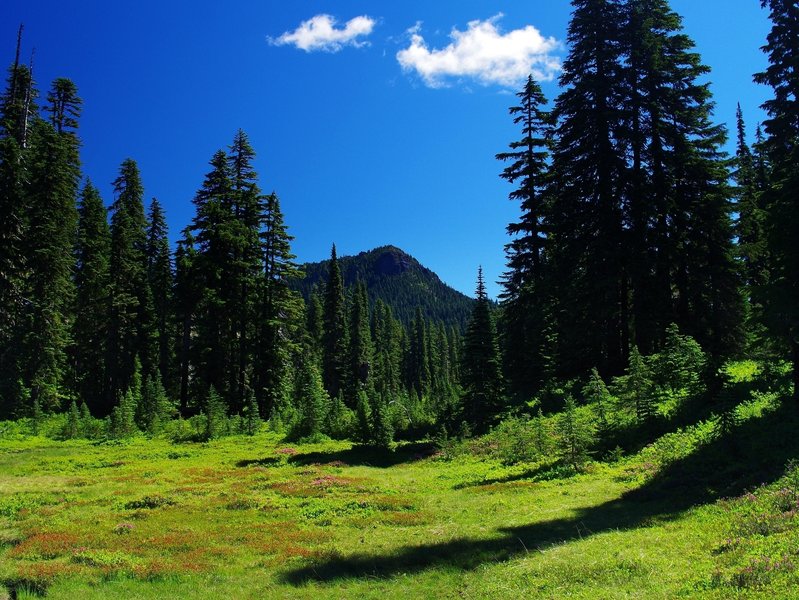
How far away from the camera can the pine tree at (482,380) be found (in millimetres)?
26141

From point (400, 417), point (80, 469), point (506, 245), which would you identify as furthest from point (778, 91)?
point (80, 469)

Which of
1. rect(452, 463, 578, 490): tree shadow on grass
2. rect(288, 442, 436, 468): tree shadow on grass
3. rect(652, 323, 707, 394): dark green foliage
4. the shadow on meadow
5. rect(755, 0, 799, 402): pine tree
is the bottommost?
rect(288, 442, 436, 468): tree shadow on grass

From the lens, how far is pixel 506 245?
34531mm

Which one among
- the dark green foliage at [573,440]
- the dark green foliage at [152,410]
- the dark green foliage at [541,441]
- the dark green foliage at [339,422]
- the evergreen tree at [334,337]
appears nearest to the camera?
the dark green foliage at [573,440]

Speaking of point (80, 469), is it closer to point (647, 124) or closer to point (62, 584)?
point (62, 584)

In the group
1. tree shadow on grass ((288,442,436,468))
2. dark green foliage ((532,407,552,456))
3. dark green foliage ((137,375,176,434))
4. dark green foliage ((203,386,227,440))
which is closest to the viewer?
dark green foliage ((532,407,552,456))

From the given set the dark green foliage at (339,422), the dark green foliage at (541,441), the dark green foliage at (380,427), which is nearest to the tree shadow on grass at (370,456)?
the dark green foliage at (380,427)

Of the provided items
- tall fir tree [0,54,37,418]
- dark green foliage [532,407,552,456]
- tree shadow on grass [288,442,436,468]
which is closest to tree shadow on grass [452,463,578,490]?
dark green foliage [532,407,552,456]

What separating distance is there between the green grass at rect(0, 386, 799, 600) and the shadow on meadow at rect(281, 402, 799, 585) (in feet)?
0.17

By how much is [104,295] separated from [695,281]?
45693mm

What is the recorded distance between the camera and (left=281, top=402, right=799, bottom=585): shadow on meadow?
388 inches

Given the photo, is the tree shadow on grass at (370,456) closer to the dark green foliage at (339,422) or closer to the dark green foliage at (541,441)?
the dark green foliage at (339,422)

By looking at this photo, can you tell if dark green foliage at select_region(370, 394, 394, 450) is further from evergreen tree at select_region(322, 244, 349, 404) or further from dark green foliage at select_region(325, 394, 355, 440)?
evergreen tree at select_region(322, 244, 349, 404)

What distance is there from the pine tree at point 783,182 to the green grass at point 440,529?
2.61 m
